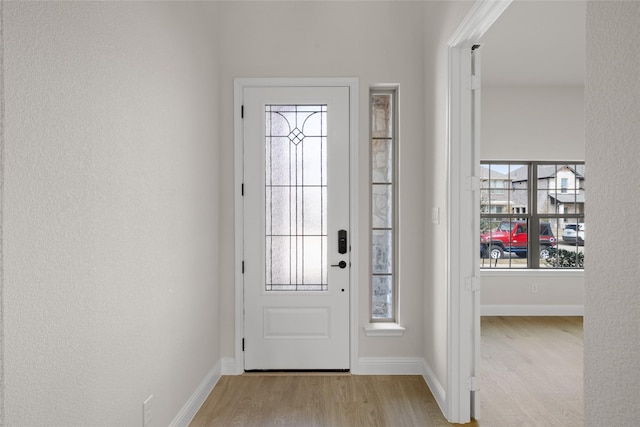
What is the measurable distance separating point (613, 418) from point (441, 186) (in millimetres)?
1757

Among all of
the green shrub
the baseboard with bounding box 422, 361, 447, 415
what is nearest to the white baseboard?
the baseboard with bounding box 422, 361, 447, 415

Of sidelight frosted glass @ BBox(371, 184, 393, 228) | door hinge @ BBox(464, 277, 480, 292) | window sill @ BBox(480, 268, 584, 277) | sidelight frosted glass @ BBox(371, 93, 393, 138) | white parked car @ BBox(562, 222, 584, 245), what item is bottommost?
window sill @ BBox(480, 268, 584, 277)

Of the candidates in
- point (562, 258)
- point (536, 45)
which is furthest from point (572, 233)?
point (536, 45)

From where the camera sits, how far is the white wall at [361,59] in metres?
3.13

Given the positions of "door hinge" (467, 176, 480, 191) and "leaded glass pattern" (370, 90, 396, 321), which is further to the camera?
"leaded glass pattern" (370, 90, 396, 321)

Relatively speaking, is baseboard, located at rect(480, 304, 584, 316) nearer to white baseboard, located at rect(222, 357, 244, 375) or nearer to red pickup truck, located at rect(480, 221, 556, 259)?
red pickup truck, located at rect(480, 221, 556, 259)

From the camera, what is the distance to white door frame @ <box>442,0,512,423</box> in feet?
7.98

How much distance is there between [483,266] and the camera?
529cm

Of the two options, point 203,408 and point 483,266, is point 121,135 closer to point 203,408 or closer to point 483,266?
point 203,408

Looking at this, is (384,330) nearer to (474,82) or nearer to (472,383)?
(472,383)

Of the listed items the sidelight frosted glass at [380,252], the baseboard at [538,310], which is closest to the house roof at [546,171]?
the baseboard at [538,310]

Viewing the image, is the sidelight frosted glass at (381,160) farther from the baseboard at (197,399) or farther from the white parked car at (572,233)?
the white parked car at (572,233)

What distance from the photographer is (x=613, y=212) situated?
3.44ft

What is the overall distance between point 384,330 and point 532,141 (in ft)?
11.6
